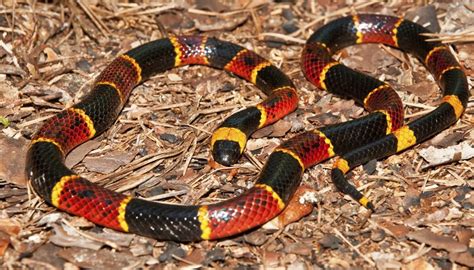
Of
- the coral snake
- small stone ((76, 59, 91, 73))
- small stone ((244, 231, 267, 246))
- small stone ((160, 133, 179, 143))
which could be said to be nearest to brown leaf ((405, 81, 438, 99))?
the coral snake

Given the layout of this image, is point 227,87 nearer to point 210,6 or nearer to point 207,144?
point 207,144

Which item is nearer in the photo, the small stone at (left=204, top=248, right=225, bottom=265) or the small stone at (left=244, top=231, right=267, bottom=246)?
the small stone at (left=204, top=248, right=225, bottom=265)

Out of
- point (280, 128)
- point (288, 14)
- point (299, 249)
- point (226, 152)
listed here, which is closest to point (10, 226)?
point (226, 152)

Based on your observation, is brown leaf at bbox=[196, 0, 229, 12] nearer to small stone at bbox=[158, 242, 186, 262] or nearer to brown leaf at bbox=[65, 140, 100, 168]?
brown leaf at bbox=[65, 140, 100, 168]

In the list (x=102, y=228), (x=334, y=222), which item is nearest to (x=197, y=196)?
(x=102, y=228)

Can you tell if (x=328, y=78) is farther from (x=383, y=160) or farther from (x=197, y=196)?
(x=197, y=196)

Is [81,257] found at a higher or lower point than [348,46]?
lower

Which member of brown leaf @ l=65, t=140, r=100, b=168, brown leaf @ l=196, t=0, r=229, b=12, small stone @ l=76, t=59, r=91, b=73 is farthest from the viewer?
brown leaf @ l=196, t=0, r=229, b=12
